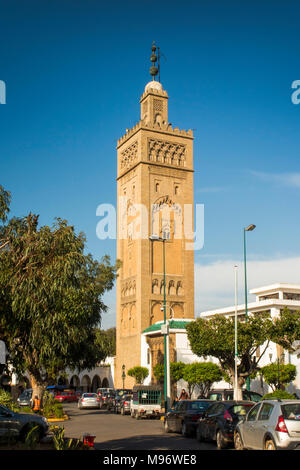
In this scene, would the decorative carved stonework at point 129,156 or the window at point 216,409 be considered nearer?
the window at point 216,409

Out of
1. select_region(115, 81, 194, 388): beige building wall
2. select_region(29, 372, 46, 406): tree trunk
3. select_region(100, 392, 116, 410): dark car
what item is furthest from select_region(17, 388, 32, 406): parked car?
select_region(115, 81, 194, 388): beige building wall

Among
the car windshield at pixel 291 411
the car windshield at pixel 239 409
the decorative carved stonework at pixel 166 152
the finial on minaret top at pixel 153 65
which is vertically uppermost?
the finial on minaret top at pixel 153 65

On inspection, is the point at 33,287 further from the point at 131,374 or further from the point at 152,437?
the point at 131,374

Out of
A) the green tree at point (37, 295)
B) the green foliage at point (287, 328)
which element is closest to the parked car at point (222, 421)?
the green tree at point (37, 295)

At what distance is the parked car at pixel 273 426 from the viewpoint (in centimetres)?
1231

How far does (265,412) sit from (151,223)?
5442cm

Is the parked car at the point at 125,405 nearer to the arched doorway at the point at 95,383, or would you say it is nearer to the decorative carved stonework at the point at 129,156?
the decorative carved stonework at the point at 129,156

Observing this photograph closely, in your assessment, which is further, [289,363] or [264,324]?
[289,363]

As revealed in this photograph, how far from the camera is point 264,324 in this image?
3481 centimetres

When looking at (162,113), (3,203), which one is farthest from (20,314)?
(162,113)

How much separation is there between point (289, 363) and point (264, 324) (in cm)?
1040

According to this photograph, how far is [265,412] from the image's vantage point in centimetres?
1352

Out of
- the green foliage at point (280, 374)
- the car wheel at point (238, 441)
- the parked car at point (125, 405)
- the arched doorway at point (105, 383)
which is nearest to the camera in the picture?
the car wheel at point (238, 441)
